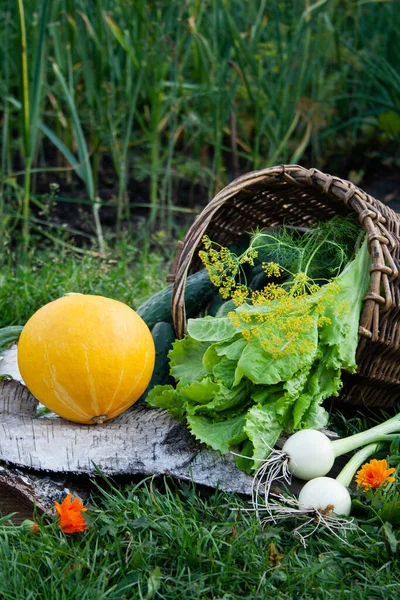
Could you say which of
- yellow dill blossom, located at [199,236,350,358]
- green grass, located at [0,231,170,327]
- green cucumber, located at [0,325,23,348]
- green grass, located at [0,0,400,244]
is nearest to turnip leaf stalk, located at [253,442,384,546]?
yellow dill blossom, located at [199,236,350,358]

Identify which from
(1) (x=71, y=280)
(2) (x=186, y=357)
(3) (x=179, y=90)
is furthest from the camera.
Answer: (3) (x=179, y=90)

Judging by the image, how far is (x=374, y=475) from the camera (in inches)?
85.4

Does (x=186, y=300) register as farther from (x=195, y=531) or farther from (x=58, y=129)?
(x=58, y=129)

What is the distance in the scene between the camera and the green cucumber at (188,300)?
9.29 feet

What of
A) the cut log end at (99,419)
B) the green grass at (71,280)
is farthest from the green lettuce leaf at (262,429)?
the green grass at (71,280)

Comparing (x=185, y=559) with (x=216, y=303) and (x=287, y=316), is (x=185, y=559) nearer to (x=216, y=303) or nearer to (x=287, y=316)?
(x=287, y=316)

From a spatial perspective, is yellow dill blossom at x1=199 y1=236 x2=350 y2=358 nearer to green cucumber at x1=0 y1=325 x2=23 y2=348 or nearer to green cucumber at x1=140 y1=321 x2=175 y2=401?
green cucumber at x1=140 y1=321 x2=175 y2=401

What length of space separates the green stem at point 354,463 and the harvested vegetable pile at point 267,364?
142 mm

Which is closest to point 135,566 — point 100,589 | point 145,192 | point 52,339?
point 100,589

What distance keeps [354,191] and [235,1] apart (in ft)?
10.8

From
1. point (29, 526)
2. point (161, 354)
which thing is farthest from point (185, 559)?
point (161, 354)

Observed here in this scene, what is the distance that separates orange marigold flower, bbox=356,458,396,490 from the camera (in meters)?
2.16

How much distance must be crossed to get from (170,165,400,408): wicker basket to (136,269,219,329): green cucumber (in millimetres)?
89

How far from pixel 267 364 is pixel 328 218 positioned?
827mm
